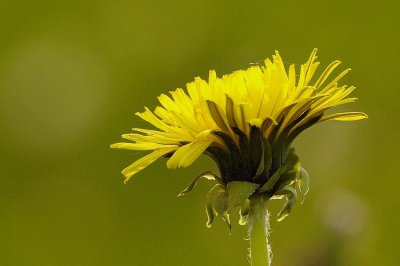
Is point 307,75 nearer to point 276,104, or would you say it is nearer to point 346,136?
point 276,104

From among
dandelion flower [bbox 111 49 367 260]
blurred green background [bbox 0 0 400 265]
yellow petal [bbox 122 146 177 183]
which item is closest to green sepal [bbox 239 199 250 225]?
dandelion flower [bbox 111 49 367 260]

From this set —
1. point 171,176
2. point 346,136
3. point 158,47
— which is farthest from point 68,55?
point 346,136

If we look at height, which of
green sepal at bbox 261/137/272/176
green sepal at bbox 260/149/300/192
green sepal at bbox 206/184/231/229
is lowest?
green sepal at bbox 206/184/231/229

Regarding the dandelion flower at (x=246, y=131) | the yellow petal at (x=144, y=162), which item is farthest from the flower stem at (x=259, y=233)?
the yellow petal at (x=144, y=162)

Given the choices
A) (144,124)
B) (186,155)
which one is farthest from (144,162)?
(144,124)

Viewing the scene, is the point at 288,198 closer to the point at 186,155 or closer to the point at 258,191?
the point at 258,191

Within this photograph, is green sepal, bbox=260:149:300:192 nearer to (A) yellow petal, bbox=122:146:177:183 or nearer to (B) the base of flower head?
(B) the base of flower head
